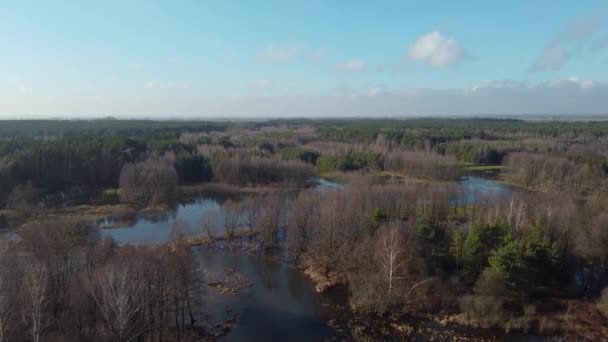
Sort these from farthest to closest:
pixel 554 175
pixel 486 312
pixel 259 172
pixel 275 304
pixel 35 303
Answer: pixel 259 172 → pixel 554 175 → pixel 275 304 → pixel 486 312 → pixel 35 303

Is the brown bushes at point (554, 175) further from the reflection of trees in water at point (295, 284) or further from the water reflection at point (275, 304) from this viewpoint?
the water reflection at point (275, 304)

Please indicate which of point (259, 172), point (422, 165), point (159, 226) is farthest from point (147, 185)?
point (422, 165)

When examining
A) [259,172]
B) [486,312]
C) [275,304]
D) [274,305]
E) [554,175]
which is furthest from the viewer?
[259,172]

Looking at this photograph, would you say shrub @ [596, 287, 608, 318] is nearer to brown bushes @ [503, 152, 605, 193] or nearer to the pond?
the pond

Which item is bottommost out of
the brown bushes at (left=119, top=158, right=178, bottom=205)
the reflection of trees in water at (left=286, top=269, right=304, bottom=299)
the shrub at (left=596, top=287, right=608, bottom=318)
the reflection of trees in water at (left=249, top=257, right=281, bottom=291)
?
the reflection of trees in water at (left=286, top=269, right=304, bottom=299)

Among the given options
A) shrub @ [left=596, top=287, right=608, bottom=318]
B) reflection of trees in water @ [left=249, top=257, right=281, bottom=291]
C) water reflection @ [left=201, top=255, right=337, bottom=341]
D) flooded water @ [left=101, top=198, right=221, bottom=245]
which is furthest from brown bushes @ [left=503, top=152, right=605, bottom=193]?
flooded water @ [left=101, top=198, right=221, bottom=245]

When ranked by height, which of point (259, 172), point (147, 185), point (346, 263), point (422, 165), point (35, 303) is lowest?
point (346, 263)

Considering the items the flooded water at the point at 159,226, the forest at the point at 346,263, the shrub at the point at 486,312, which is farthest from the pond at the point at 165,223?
the shrub at the point at 486,312

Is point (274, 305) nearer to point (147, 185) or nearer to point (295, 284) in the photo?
point (295, 284)

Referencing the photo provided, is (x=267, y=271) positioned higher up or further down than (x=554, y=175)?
further down
